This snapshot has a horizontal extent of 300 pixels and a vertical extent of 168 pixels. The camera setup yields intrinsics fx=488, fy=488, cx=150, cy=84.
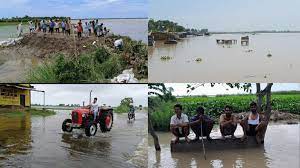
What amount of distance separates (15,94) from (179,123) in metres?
2.08

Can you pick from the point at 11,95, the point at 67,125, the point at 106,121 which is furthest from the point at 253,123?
the point at 11,95

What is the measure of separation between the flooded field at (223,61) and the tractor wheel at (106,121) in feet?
2.40

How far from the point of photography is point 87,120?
243 inches

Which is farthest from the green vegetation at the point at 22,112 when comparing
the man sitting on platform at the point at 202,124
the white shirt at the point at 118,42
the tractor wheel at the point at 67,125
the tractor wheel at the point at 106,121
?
the man sitting on platform at the point at 202,124

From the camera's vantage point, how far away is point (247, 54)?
5.95 meters

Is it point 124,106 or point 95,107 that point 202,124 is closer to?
point 124,106

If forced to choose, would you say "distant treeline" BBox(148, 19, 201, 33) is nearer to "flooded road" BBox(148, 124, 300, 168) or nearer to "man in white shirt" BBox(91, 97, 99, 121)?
"man in white shirt" BBox(91, 97, 99, 121)

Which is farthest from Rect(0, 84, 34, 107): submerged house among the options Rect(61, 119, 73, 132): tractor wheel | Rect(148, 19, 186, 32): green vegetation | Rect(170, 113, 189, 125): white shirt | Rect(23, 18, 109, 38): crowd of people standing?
Rect(170, 113, 189, 125): white shirt

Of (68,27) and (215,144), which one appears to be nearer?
(68,27)

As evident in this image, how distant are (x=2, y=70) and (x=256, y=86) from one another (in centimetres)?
317

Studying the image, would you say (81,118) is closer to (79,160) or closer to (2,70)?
(79,160)

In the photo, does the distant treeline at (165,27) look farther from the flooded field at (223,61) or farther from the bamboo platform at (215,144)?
the bamboo platform at (215,144)

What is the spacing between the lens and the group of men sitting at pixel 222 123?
611 cm

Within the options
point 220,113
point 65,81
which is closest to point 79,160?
point 65,81
